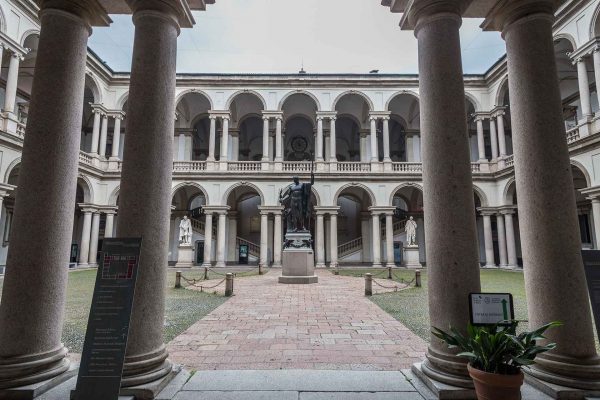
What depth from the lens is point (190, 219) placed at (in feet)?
85.9

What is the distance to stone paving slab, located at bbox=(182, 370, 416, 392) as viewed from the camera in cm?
323

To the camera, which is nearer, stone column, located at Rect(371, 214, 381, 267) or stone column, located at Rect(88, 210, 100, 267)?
stone column, located at Rect(88, 210, 100, 267)

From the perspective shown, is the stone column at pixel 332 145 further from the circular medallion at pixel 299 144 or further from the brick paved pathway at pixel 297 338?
the brick paved pathway at pixel 297 338

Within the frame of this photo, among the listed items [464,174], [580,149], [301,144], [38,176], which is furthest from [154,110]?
[301,144]

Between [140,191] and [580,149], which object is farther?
[580,149]

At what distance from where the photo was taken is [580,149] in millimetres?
16703

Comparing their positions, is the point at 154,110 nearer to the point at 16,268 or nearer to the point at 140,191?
the point at 140,191

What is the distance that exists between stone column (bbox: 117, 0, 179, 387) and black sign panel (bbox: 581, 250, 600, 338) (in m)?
3.74

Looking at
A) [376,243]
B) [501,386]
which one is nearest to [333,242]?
[376,243]

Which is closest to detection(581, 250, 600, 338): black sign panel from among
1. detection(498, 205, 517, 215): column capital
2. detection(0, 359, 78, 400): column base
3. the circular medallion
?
detection(0, 359, 78, 400): column base

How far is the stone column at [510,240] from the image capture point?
73.0 feet

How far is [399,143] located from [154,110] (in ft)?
97.7

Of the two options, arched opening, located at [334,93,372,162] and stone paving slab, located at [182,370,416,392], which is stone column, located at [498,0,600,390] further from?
arched opening, located at [334,93,372,162]

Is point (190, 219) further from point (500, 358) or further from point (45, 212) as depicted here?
point (500, 358)
